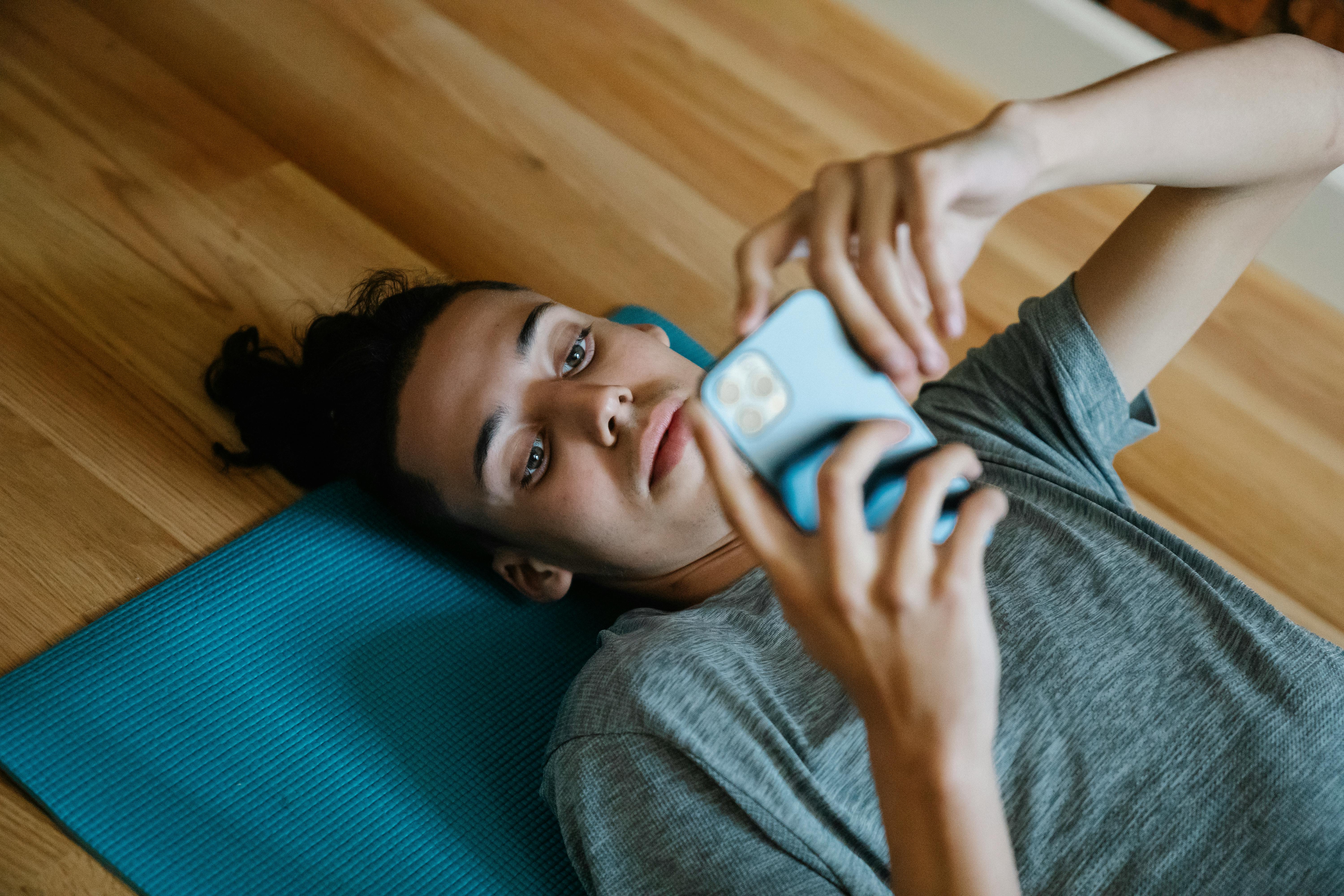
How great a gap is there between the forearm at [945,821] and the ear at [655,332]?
652 mm

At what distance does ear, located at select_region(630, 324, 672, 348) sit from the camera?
1180 millimetres

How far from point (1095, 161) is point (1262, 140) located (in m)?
0.24

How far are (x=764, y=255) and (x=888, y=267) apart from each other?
84mm

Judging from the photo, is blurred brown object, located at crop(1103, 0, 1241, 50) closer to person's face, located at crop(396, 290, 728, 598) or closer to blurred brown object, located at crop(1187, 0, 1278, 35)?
blurred brown object, located at crop(1187, 0, 1278, 35)

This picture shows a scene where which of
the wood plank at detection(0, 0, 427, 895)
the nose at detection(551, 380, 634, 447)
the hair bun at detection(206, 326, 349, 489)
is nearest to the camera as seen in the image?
the nose at detection(551, 380, 634, 447)

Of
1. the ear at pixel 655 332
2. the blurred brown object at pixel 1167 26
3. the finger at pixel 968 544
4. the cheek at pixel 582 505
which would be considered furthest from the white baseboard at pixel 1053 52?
the finger at pixel 968 544

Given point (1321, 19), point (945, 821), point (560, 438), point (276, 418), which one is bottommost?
point (276, 418)

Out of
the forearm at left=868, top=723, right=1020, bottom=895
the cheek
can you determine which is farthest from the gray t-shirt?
the forearm at left=868, top=723, right=1020, bottom=895

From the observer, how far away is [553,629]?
1.19 meters

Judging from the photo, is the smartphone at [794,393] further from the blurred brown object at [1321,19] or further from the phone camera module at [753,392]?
the blurred brown object at [1321,19]

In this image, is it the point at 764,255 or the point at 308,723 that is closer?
the point at 764,255

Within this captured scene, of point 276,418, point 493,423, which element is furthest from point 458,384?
point 276,418

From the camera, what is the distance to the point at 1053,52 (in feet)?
6.36

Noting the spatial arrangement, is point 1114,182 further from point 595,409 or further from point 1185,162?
point 595,409
